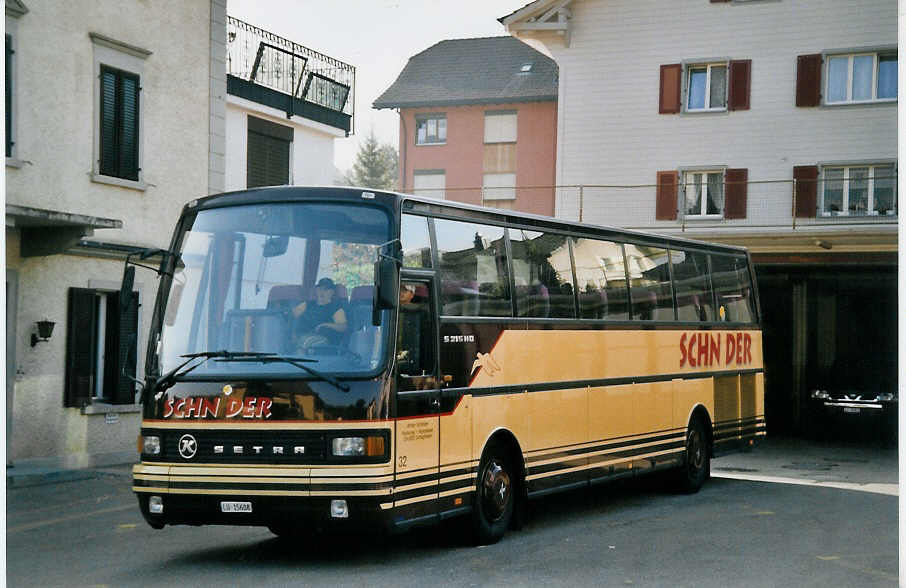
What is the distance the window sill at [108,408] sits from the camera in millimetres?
18453

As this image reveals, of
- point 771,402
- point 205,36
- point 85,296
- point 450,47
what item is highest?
point 450,47

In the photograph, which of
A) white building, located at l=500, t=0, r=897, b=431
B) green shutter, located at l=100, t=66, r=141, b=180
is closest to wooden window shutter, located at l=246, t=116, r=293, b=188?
white building, located at l=500, t=0, r=897, b=431

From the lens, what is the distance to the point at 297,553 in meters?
10.6

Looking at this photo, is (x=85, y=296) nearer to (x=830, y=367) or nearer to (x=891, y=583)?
(x=891, y=583)

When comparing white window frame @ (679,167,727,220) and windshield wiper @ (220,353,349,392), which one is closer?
windshield wiper @ (220,353,349,392)

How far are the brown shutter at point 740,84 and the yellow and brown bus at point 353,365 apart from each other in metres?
22.1

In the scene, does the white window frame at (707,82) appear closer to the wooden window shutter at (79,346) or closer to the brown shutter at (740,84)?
the brown shutter at (740,84)

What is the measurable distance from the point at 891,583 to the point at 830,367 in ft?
84.0

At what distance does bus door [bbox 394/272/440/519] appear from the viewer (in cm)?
982

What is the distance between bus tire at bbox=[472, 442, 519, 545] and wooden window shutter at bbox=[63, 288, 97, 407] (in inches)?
342

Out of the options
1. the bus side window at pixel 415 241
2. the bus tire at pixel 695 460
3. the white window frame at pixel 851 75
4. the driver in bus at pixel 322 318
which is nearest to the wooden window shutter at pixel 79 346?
the bus tire at pixel 695 460

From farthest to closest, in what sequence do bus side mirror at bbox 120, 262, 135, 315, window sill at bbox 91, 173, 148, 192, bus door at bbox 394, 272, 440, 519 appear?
window sill at bbox 91, 173, 148, 192, bus door at bbox 394, 272, 440, 519, bus side mirror at bbox 120, 262, 135, 315

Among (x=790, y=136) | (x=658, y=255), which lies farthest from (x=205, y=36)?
(x=790, y=136)

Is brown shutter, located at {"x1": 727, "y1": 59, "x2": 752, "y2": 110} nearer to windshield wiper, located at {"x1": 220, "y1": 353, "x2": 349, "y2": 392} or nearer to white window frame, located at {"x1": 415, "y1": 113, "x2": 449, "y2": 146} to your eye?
white window frame, located at {"x1": 415, "y1": 113, "x2": 449, "y2": 146}
